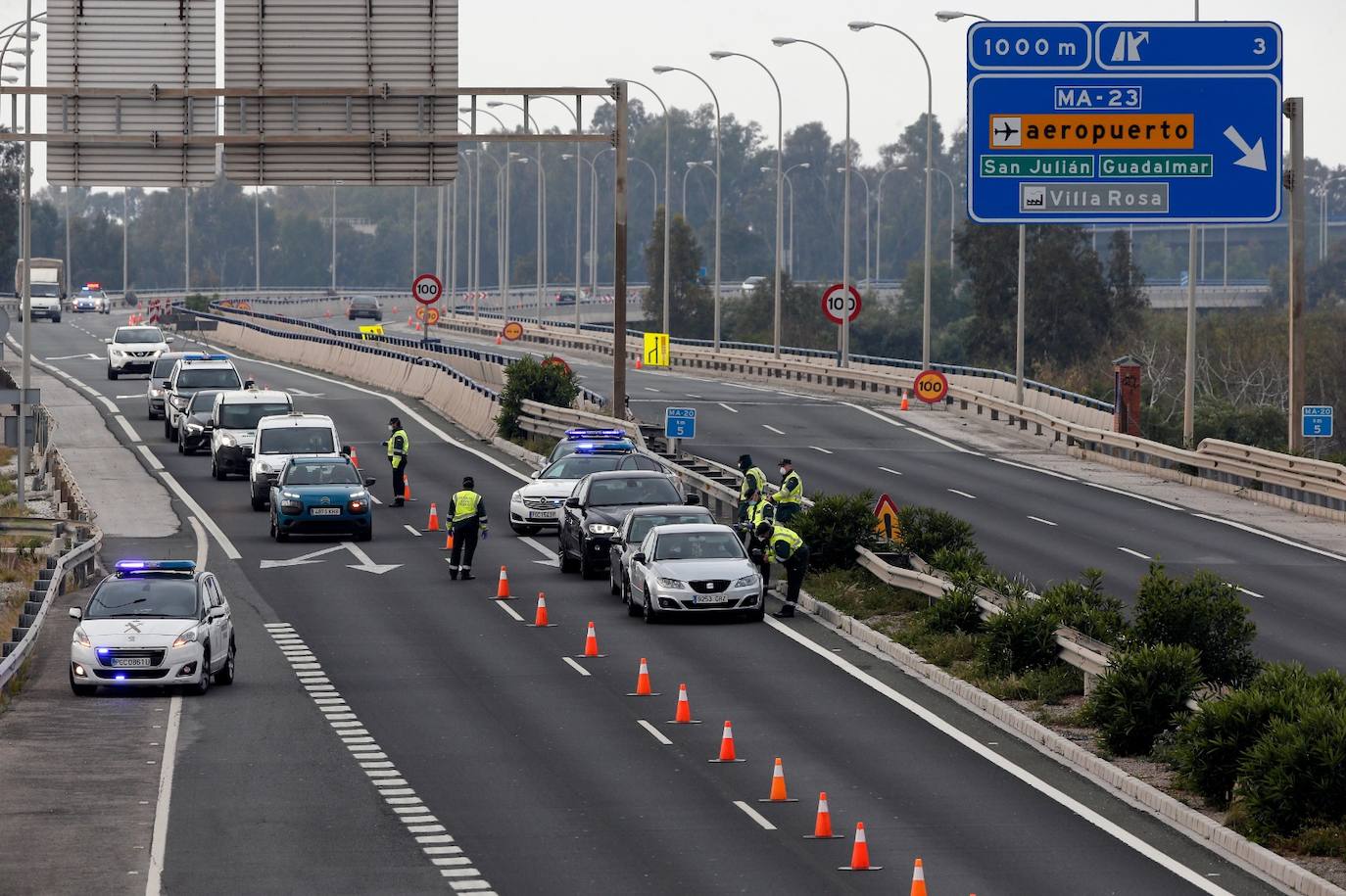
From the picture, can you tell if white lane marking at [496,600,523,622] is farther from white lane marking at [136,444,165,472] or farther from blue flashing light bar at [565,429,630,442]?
white lane marking at [136,444,165,472]

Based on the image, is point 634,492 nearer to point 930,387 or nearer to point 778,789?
point 778,789

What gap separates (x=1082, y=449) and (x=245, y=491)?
2061 centimetres

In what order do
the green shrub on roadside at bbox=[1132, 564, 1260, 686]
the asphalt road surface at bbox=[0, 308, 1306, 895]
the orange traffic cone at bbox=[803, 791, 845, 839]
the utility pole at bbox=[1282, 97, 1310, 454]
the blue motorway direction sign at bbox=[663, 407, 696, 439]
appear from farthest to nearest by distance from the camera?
the blue motorway direction sign at bbox=[663, 407, 696, 439] < the utility pole at bbox=[1282, 97, 1310, 454] < the green shrub on roadside at bbox=[1132, 564, 1260, 686] < the orange traffic cone at bbox=[803, 791, 845, 839] < the asphalt road surface at bbox=[0, 308, 1306, 895]

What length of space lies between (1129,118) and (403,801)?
70.3 ft

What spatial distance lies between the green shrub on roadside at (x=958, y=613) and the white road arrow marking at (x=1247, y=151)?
41.3ft

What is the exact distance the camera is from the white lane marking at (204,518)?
1464 inches

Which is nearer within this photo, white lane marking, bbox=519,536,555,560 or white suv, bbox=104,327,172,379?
white lane marking, bbox=519,536,555,560

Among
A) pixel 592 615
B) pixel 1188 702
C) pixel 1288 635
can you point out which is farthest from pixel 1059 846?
pixel 592 615

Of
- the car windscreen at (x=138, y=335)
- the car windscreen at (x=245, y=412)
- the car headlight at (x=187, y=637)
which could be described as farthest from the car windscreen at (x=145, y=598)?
the car windscreen at (x=138, y=335)

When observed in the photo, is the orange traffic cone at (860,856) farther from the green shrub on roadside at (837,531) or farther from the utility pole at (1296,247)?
the utility pole at (1296,247)

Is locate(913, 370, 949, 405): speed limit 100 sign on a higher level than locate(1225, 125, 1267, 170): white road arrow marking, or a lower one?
lower

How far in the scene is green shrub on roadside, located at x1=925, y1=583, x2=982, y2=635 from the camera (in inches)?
1067

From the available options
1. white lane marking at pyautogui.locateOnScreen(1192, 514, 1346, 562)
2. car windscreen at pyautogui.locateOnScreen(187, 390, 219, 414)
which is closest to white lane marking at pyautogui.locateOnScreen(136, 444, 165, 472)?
car windscreen at pyautogui.locateOnScreen(187, 390, 219, 414)

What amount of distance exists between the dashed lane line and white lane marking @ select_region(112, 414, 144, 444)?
3007 centimetres
